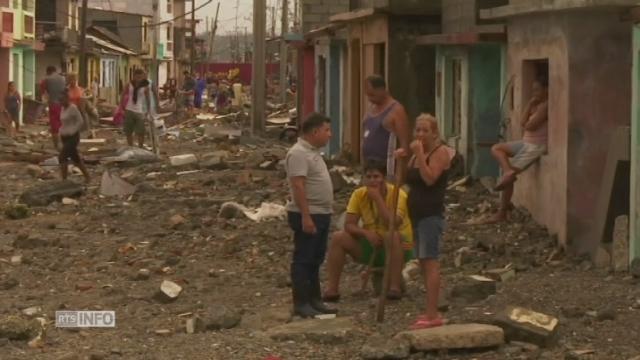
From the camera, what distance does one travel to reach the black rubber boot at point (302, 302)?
921 centimetres

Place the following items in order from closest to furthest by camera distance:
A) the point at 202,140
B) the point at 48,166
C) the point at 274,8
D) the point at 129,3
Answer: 1. the point at 48,166
2. the point at 202,140
3. the point at 129,3
4. the point at 274,8

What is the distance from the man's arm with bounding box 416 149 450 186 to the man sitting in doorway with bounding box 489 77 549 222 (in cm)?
438

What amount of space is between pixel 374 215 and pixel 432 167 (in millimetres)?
989

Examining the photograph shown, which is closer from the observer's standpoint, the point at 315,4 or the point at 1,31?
the point at 315,4

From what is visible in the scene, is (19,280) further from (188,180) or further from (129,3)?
(129,3)

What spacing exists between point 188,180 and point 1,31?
19589mm

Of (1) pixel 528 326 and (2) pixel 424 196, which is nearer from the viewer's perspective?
(1) pixel 528 326

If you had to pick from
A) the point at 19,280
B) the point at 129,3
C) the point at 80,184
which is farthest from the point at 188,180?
the point at 129,3

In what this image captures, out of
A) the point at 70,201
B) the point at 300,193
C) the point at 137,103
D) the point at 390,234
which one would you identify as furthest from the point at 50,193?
the point at 390,234

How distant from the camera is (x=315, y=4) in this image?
110ft

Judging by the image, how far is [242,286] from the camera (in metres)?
10.9

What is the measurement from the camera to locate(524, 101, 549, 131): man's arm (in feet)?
42.3

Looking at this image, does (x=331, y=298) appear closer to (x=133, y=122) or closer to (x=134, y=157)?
(x=134, y=157)

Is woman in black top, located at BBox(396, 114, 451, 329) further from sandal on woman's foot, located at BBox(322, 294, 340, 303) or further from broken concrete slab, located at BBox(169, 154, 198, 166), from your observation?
broken concrete slab, located at BBox(169, 154, 198, 166)
